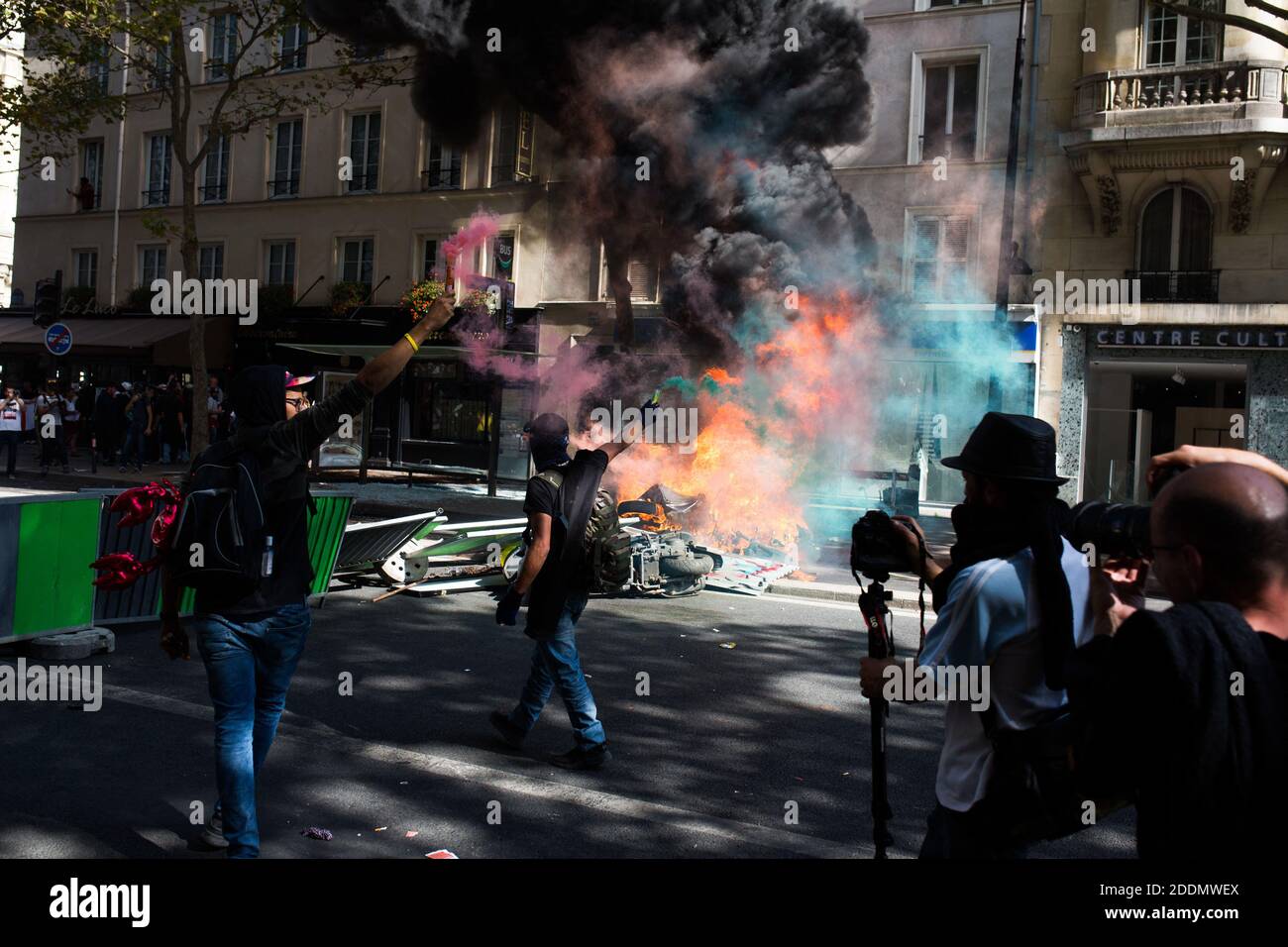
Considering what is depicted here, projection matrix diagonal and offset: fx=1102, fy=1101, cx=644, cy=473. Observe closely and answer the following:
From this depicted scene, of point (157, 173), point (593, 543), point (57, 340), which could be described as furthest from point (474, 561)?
point (157, 173)

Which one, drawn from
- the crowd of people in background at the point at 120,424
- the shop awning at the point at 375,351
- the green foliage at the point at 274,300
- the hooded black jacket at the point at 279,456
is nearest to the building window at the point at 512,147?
the shop awning at the point at 375,351

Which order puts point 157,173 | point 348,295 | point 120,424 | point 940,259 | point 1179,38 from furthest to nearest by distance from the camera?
point 157,173 → point 348,295 → point 120,424 → point 940,259 → point 1179,38

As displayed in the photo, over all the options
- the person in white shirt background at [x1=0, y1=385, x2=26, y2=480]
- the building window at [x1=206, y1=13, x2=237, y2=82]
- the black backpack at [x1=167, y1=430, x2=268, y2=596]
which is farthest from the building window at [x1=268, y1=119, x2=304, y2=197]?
the black backpack at [x1=167, y1=430, x2=268, y2=596]

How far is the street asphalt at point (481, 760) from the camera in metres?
4.00

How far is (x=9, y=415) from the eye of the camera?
1775cm

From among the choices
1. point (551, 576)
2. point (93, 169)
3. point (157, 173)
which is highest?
point (93, 169)

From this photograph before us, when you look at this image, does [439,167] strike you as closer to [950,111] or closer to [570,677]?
[950,111]

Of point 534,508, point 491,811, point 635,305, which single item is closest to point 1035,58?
point 635,305

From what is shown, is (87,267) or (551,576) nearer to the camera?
(551,576)

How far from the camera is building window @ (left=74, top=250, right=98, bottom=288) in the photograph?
2911cm

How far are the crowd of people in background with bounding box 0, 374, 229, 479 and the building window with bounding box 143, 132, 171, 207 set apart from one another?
6942 millimetres

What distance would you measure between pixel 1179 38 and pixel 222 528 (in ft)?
59.7

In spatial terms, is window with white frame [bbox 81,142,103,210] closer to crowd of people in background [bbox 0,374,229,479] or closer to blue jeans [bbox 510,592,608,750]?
crowd of people in background [bbox 0,374,229,479]
